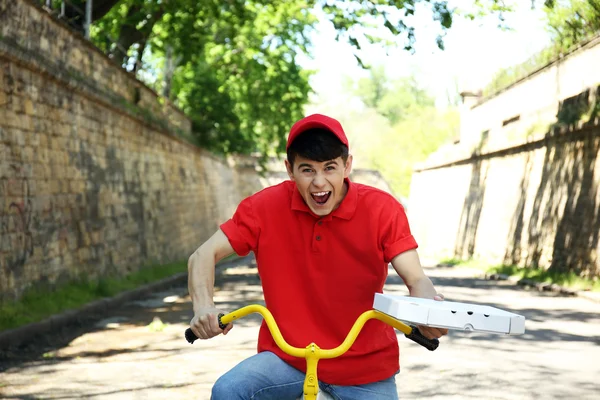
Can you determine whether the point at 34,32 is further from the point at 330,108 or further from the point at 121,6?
the point at 330,108

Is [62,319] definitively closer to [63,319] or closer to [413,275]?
[63,319]

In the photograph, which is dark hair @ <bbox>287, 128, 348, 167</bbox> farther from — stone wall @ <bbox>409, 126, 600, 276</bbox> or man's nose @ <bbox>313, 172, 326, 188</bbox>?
stone wall @ <bbox>409, 126, 600, 276</bbox>

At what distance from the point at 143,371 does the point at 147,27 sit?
43.3 ft

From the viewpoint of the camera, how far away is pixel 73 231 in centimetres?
1399

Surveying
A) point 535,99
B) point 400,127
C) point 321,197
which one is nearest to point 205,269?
point 321,197

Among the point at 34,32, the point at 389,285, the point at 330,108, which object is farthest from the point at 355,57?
the point at 330,108

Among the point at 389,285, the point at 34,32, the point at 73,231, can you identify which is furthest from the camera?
the point at 389,285

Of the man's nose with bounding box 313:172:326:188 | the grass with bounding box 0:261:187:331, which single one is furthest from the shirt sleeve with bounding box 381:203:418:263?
the grass with bounding box 0:261:187:331

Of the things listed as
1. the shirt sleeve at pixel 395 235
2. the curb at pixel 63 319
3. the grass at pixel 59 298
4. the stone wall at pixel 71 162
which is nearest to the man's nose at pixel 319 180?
the shirt sleeve at pixel 395 235

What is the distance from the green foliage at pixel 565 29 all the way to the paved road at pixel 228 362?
9.04m

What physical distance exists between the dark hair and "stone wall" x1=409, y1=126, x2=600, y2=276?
47.5 feet

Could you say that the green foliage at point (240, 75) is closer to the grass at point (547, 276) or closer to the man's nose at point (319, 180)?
the grass at point (547, 276)

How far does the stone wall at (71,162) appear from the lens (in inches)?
450

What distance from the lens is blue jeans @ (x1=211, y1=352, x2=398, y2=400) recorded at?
Result: 9.54ft
